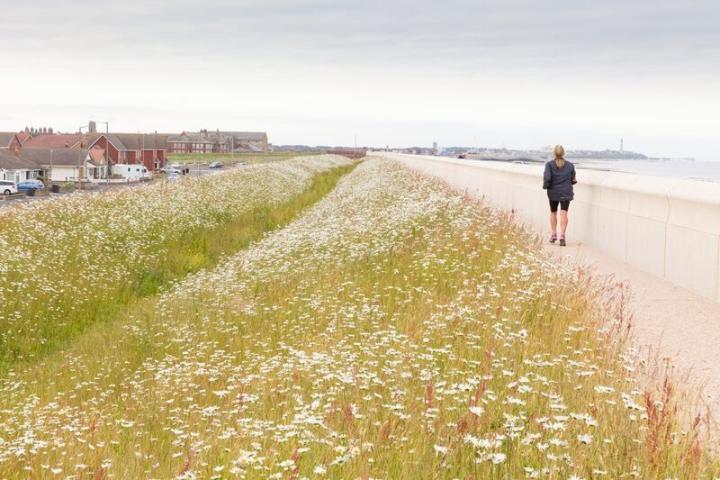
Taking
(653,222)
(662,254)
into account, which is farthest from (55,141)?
(662,254)

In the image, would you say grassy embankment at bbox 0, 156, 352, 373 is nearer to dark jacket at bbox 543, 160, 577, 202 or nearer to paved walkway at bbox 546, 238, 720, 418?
dark jacket at bbox 543, 160, 577, 202

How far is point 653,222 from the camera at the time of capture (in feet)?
43.3

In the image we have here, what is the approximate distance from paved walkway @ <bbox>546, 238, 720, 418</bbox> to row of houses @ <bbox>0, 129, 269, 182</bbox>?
106 m

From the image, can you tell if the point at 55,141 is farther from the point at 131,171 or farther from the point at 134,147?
the point at 134,147

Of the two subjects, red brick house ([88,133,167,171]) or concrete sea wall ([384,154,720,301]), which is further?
red brick house ([88,133,167,171])

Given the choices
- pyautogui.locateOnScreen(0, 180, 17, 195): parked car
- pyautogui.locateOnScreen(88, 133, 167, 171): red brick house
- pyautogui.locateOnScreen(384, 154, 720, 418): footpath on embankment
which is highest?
pyautogui.locateOnScreen(88, 133, 167, 171): red brick house

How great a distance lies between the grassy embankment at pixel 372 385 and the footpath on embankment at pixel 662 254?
692mm

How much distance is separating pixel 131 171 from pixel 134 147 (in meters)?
16.8

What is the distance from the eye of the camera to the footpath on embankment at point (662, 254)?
27.4 ft

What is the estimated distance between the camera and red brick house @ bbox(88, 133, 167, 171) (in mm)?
145750

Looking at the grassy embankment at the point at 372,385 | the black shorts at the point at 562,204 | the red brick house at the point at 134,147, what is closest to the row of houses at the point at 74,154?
the red brick house at the point at 134,147

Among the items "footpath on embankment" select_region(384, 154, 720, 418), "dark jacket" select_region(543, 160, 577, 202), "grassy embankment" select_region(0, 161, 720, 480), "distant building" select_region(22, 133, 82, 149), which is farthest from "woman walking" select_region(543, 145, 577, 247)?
"distant building" select_region(22, 133, 82, 149)

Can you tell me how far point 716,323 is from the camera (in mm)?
9508

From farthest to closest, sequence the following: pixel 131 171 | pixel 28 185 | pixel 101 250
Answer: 1. pixel 131 171
2. pixel 28 185
3. pixel 101 250
